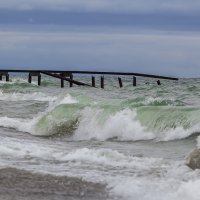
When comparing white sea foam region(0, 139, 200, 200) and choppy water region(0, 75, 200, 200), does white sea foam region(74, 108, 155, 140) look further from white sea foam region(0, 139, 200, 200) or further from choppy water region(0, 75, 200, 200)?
white sea foam region(0, 139, 200, 200)

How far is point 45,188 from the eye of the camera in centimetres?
715

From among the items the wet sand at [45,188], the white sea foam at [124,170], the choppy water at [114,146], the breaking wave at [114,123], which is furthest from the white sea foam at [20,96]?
the wet sand at [45,188]

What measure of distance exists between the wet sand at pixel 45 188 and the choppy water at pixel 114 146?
0.26 m

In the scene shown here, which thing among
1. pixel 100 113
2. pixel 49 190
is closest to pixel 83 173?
pixel 49 190

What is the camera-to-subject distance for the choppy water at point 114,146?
7331mm

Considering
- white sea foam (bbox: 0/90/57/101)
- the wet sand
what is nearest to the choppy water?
the wet sand

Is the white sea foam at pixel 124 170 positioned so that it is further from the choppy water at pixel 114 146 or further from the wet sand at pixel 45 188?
the wet sand at pixel 45 188

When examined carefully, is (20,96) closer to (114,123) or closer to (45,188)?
(114,123)

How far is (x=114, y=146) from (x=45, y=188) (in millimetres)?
5513

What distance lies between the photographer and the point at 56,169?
858 cm

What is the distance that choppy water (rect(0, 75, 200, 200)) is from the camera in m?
7.33

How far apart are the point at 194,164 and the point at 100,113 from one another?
925cm

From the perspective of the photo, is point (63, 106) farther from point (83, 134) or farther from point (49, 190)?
point (49, 190)

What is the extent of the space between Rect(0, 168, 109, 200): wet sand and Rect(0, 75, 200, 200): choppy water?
0.26m
